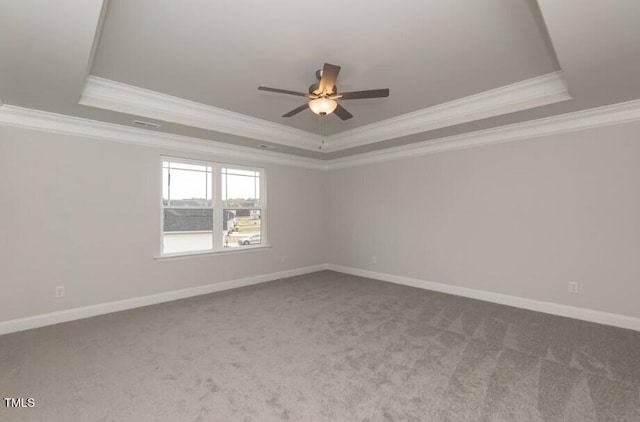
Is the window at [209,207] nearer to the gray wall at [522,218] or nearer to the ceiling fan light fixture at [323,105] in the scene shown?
the gray wall at [522,218]

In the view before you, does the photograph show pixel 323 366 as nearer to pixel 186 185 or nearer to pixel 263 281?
pixel 263 281

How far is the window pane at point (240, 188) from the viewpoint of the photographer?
525 centimetres

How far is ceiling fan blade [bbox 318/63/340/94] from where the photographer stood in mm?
2425

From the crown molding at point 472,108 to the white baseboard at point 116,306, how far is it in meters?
3.11

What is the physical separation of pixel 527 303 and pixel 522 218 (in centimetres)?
114

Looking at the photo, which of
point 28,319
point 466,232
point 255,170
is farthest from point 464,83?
point 28,319

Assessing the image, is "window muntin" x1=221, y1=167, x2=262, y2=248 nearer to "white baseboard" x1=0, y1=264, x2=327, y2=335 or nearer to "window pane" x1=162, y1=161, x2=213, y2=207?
"window pane" x1=162, y1=161, x2=213, y2=207

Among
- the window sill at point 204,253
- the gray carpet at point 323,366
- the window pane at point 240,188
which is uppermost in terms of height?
the window pane at point 240,188

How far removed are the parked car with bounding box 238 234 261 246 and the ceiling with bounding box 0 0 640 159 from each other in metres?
2.07

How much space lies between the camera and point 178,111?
153 inches

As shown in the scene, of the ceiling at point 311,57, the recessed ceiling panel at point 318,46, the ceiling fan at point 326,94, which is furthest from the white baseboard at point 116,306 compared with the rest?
the ceiling fan at point 326,94

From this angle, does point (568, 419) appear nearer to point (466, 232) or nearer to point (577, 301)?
point (577, 301)

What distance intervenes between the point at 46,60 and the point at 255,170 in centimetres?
340

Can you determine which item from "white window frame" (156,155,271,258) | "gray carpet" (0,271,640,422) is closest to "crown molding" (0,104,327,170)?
"white window frame" (156,155,271,258)
